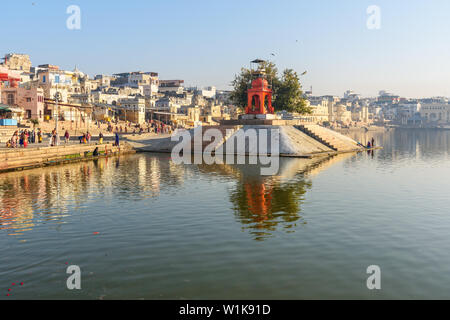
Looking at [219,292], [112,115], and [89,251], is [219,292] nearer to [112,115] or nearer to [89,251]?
[89,251]

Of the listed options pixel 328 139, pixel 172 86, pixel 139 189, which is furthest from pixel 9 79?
pixel 172 86

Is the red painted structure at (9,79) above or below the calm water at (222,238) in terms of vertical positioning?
above

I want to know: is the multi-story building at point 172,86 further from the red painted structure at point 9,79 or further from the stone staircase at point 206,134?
the stone staircase at point 206,134

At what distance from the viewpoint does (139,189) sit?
89.0ft

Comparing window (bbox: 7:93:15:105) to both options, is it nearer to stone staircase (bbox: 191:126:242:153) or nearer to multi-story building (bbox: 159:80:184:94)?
stone staircase (bbox: 191:126:242:153)

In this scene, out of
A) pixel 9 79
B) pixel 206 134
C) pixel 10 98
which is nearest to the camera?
pixel 206 134

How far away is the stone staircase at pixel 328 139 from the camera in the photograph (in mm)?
59594

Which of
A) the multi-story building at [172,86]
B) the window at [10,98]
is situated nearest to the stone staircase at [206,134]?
the window at [10,98]

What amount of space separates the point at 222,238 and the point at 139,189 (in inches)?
489

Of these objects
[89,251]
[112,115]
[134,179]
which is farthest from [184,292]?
[112,115]

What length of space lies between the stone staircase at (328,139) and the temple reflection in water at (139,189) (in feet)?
55.3

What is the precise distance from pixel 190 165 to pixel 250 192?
1577cm

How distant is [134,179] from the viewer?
31.5m

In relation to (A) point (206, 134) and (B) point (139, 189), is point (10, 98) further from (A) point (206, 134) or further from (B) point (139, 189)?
(B) point (139, 189)
